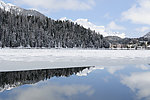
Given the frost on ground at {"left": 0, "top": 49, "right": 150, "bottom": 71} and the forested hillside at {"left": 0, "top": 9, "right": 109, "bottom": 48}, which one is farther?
the forested hillside at {"left": 0, "top": 9, "right": 109, "bottom": 48}

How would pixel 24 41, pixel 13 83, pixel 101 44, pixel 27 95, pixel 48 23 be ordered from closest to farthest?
pixel 27 95 < pixel 13 83 < pixel 24 41 < pixel 48 23 < pixel 101 44

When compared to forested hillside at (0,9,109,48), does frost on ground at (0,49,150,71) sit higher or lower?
lower

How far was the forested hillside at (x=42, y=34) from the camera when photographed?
261 ft

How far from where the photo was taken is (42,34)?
93375 mm

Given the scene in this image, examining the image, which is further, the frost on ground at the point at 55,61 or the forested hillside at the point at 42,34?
the forested hillside at the point at 42,34

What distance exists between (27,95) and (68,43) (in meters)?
95.9

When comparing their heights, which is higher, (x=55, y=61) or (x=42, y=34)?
(x=42, y=34)

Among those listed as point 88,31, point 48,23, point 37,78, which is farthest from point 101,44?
point 37,78

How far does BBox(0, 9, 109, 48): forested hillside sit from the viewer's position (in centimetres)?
7956

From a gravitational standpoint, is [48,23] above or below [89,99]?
above

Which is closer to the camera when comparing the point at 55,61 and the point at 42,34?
the point at 55,61

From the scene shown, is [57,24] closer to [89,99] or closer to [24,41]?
[24,41]

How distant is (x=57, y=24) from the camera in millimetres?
113562

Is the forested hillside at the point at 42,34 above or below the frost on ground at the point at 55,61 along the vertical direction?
above
